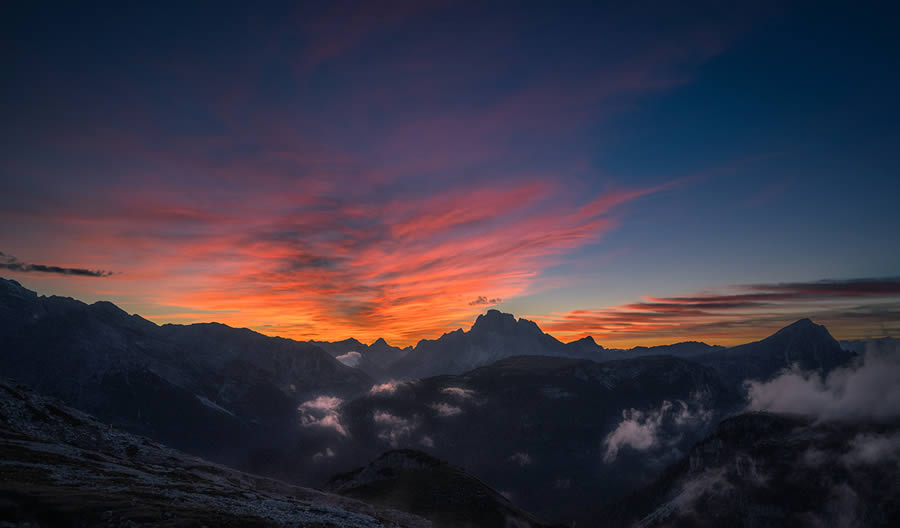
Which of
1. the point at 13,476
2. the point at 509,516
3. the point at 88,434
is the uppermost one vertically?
the point at 13,476

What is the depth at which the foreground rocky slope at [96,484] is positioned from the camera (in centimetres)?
4459

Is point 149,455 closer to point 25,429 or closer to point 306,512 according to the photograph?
point 25,429

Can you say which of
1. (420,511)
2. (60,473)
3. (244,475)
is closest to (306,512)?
(60,473)

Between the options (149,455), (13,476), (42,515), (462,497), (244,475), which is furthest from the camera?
(462,497)

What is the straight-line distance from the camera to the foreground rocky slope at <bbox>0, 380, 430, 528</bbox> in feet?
146

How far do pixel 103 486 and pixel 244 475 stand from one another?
101066 mm

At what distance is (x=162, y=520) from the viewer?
47.1m

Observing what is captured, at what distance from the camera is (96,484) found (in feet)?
200

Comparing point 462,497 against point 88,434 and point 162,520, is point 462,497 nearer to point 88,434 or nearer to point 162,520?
point 88,434

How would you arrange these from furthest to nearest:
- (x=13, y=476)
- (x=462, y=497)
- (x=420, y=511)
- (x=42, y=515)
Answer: (x=462, y=497)
(x=420, y=511)
(x=13, y=476)
(x=42, y=515)

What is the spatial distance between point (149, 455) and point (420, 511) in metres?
110

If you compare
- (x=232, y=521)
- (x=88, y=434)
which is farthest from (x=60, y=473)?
(x=88, y=434)

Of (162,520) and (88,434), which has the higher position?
(162,520)

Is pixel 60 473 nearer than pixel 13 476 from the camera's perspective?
No
